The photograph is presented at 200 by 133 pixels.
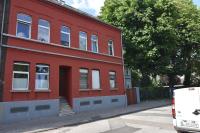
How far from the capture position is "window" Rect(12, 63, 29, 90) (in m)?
16.2

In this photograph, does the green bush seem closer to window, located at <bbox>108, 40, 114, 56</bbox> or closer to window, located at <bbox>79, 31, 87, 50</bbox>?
window, located at <bbox>108, 40, 114, 56</bbox>

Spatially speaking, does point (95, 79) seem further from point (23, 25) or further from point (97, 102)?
point (23, 25)

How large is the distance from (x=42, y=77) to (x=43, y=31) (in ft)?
11.8

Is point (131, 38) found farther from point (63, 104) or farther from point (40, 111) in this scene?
point (40, 111)

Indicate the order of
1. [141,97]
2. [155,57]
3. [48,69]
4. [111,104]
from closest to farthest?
[48,69] < [111,104] < [155,57] < [141,97]

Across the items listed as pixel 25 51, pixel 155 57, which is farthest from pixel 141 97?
pixel 25 51

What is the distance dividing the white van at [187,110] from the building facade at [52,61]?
34.0ft

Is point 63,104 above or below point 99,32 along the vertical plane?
below

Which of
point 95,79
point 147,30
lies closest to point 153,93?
point 147,30

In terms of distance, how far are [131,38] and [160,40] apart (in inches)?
139

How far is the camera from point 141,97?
32.7 metres

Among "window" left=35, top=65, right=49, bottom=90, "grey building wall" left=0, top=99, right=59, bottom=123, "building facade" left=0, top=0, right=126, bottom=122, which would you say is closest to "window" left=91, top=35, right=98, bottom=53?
"building facade" left=0, top=0, right=126, bottom=122

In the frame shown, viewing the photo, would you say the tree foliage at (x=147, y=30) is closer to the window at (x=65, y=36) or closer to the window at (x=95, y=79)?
the window at (x=95, y=79)

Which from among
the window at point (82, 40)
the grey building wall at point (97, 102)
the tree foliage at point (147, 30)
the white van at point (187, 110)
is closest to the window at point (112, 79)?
the grey building wall at point (97, 102)
